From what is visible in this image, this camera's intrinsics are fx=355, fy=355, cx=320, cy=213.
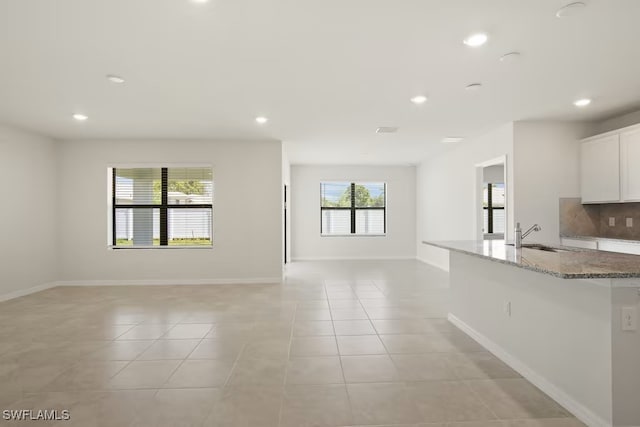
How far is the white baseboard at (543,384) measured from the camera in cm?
202

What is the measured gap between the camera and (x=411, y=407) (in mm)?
2225

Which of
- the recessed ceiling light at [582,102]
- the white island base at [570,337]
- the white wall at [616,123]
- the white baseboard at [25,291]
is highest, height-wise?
the recessed ceiling light at [582,102]

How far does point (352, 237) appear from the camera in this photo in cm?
966

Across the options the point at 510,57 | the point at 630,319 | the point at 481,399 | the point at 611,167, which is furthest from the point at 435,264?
the point at 630,319

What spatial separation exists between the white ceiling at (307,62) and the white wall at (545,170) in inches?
11.9

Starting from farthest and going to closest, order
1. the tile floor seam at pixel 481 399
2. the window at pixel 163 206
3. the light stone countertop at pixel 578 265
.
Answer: the window at pixel 163 206
the tile floor seam at pixel 481 399
the light stone countertop at pixel 578 265

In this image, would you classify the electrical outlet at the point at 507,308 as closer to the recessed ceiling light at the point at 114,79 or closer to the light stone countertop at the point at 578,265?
the light stone countertop at the point at 578,265

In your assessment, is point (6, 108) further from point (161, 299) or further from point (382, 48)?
point (382, 48)

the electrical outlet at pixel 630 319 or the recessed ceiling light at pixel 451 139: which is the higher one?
the recessed ceiling light at pixel 451 139

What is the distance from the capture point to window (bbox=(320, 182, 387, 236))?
9.77 metres

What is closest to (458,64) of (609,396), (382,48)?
(382,48)

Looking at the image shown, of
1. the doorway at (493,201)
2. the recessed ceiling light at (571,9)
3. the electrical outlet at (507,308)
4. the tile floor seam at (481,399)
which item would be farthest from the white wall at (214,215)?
the doorway at (493,201)

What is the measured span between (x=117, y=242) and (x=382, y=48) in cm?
573

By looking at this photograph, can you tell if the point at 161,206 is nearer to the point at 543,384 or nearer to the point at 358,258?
the point at 358,258
